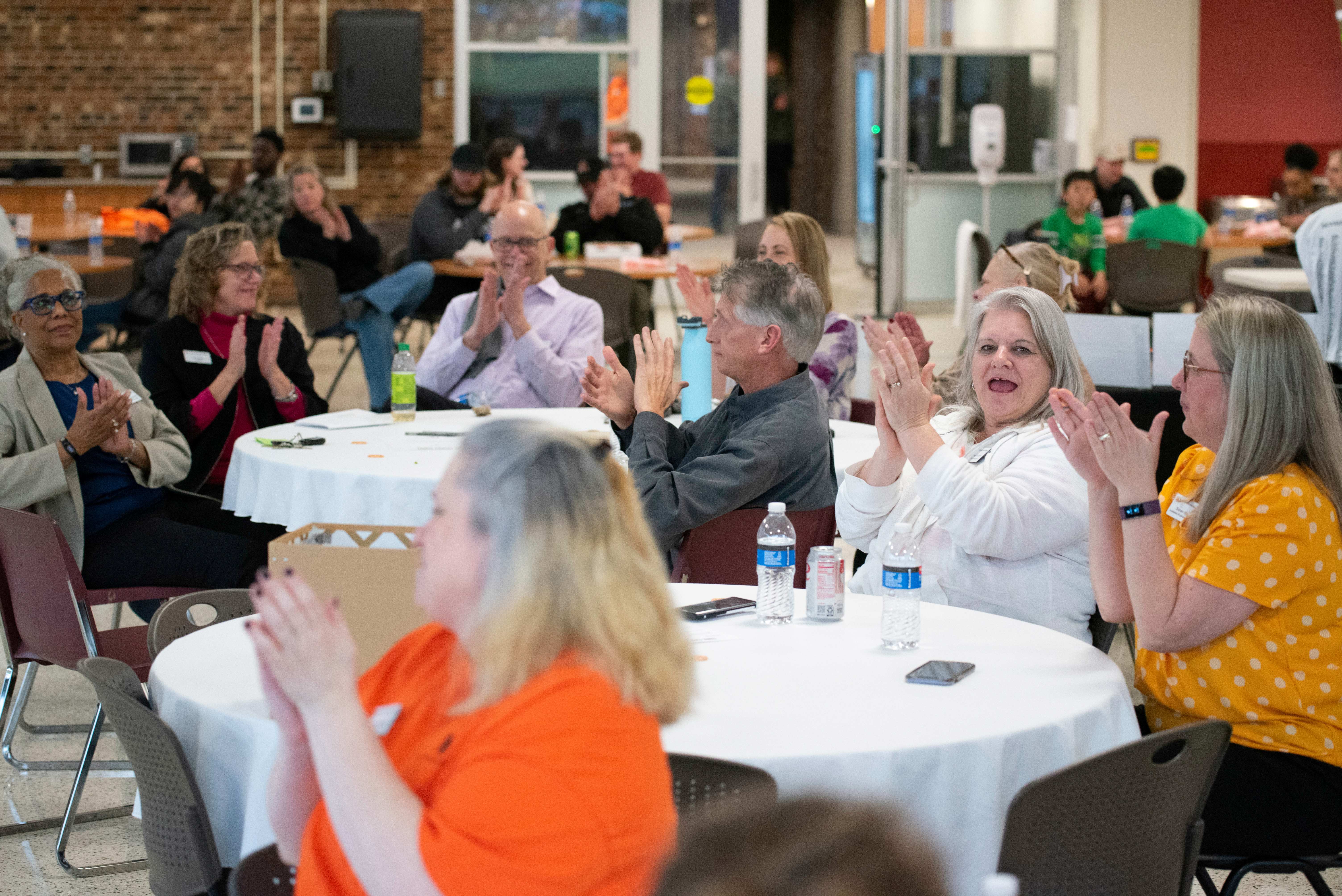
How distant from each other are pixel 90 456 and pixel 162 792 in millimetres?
2037

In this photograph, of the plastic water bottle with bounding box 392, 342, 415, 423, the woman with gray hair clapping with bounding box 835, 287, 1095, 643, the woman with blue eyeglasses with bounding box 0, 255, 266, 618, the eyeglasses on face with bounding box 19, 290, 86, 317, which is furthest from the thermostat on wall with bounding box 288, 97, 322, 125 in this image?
the woman with gray hair clapping with bounding box 835, 287, 1095, 643

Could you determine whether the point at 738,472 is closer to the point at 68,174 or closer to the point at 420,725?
the point at 420,725

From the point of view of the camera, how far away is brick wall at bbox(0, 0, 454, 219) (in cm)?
1220

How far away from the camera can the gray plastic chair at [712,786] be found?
5.24 ft

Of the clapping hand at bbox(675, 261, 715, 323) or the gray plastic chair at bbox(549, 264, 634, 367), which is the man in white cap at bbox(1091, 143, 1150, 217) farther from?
the clapping hand at bbox(675, 261, 715, 323)

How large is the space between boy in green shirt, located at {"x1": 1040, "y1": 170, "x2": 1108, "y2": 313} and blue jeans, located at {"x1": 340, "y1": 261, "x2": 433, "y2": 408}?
12.6 ft

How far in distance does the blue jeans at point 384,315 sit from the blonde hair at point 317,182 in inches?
22.3

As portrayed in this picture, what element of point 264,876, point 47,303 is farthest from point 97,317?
point 264,876

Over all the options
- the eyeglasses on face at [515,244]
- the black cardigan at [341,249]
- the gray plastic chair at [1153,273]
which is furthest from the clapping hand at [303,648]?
the gray plastic chair at [1153,273]

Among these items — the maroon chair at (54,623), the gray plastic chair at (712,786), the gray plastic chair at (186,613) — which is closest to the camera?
the gray plastic chair at (712,786)

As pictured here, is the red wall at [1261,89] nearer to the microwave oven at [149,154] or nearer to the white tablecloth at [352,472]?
the microwave oven at [149,154]

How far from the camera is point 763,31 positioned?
12.6m

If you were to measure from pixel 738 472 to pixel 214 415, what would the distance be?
6.58ft

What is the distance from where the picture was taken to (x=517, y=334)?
4848mm
